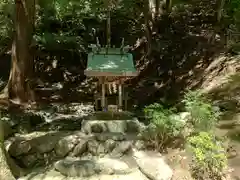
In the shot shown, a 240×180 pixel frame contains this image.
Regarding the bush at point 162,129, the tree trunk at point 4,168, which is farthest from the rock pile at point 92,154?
the tree trunk at point 4,168

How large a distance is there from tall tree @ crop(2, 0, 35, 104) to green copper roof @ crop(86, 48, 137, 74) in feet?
13.8

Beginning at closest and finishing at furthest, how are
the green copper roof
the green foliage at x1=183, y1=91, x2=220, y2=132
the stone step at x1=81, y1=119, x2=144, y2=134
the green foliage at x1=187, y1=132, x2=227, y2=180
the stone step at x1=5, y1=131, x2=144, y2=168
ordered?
the green foliage at x1=187, y1=132, x2=227, y2=180 → the green foliage at x1=183, y1=91, x2=220, y2=132 → the stone step at x1=5, y1=131, x2=144, y2=168 → the stone step at x1=81, y1=119, x2=144, y2=134 → the green copper roof

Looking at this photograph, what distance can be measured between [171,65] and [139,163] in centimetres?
1015

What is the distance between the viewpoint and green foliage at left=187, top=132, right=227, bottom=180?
22.2ft

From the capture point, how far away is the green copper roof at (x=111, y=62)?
10.4 metres

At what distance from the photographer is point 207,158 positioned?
268 inches

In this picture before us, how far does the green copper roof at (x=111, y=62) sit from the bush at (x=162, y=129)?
225 cm

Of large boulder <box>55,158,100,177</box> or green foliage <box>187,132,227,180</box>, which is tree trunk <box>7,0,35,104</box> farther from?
green foliage <box>187,132,227,180</box>

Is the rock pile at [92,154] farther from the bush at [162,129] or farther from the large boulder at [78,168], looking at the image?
the bush at [162,129]

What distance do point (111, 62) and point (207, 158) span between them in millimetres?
5267

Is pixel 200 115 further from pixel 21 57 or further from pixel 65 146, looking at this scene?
pixel 21 57

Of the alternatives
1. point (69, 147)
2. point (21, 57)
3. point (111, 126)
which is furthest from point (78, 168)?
point (21, 57)

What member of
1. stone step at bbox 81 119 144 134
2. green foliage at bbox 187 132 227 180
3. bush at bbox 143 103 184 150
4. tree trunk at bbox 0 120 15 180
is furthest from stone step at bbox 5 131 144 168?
green foliage at bbox 187 132 227 180

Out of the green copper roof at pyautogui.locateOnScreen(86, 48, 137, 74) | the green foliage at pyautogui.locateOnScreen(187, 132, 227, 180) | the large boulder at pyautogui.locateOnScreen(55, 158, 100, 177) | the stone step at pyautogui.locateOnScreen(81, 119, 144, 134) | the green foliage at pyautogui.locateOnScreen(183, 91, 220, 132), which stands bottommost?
the large boulder at pyautogui.locateOnScreen(55, 158, 100, 177)
